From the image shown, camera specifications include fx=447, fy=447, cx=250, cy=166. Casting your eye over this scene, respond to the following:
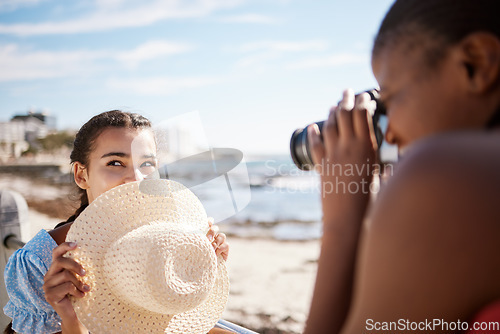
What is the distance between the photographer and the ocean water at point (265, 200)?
8.05 ft

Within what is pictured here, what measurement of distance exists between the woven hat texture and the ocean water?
1.44 ft

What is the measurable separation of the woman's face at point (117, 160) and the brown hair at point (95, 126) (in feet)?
0.12

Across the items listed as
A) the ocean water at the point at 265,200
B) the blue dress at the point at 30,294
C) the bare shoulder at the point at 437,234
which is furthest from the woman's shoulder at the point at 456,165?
the blue dress at the point at 30,294

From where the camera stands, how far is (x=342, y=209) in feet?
2.76

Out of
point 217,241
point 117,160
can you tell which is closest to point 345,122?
point 217,241

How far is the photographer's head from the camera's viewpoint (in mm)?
691

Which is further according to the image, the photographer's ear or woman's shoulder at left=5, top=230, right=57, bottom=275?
woman's shoulder at left=5, top=230, right=57, bottom=275

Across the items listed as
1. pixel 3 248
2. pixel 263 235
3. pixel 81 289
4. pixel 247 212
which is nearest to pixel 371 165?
pixel 81 289

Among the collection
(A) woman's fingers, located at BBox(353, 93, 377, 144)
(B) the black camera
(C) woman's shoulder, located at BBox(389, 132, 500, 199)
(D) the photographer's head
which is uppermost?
(D) the photographer's head

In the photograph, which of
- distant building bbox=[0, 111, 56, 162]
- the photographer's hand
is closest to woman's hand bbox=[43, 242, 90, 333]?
the photographer's hand

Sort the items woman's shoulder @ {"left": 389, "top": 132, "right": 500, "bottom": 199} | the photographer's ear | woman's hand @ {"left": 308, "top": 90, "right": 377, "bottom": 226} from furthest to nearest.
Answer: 1. woman's hand @ {"left": 308, "top": 90, "right": 377, "bottom": 226}
2. the photographer's ear
3. woman's shoulder @ {"left": 389, "top": 132, "right": 500, "bottom": 199}

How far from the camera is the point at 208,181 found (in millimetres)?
2434

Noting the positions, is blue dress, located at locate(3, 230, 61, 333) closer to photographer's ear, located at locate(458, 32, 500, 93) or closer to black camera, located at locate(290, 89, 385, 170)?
black camera, located at locate(290, 89, 385, 170)

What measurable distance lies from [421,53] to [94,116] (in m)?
2.30
